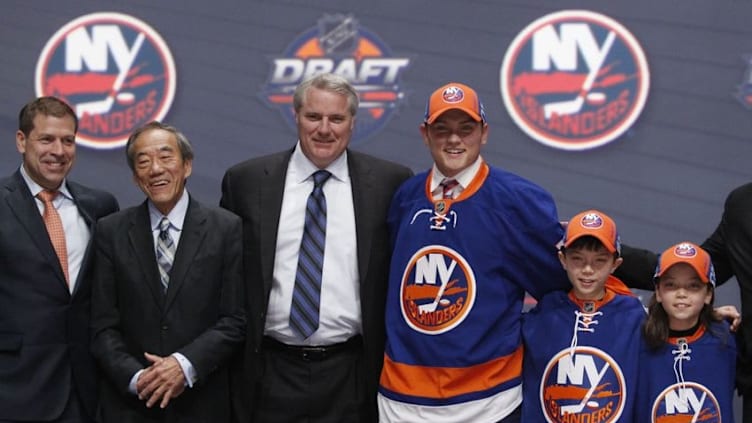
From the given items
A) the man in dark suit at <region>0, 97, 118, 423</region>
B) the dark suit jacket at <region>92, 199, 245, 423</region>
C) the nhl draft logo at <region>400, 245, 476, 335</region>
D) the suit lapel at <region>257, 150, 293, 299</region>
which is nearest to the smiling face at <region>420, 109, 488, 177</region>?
the nhl draft logo at <region>400, 245, 476, 335</region>

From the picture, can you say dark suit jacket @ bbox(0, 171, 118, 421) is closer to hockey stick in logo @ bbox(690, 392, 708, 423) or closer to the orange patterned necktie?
the orange patterned necktie

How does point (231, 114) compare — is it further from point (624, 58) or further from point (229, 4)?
point (624, 58)

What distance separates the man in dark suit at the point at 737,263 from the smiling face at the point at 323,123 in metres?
0.84

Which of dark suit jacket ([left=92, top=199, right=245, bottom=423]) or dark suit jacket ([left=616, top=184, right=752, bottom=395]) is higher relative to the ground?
dark suit jacket ([left=616, top=184, right=752, bottom=395])

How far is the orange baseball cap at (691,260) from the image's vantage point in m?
2.58

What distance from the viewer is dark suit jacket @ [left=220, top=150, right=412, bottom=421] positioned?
2.80m

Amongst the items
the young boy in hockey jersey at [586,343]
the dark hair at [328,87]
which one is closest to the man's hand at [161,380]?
the dark hair at [328,87]

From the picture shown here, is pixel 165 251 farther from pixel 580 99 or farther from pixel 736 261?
pixel 580 99

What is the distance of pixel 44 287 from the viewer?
2.70 metres

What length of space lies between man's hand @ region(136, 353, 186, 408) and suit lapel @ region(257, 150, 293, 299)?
1.06ft

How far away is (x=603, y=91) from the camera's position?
4.13m

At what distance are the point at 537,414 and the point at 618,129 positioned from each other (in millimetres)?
1828

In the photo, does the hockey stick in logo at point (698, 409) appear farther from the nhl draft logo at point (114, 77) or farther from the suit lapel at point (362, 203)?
the nhl draft logo at point (114, 77)

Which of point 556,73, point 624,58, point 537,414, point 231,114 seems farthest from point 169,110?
point 537,414
